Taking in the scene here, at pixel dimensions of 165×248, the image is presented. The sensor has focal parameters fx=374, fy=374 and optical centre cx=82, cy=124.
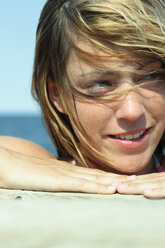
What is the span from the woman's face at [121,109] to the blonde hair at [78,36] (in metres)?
0.08

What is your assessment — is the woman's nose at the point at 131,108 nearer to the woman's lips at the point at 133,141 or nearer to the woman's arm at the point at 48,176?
the woman's lips at the point at 133,141

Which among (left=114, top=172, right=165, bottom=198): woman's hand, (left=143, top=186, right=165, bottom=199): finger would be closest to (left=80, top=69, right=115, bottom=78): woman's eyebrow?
(left=114, top=172, right=165, bottom=198): woman's hand

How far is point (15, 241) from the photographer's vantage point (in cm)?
67

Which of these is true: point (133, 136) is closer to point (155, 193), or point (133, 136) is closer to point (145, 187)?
point (145, 187)

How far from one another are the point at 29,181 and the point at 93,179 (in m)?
0.35

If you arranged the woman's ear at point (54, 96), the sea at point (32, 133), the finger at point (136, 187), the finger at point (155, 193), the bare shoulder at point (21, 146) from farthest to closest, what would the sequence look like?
the sea at point (32, 133)
the woman's ear at point (54, 96)
the bare shoulder at point (21, 146)
the finger at point (136, 187)
the finger at point (155, 193)

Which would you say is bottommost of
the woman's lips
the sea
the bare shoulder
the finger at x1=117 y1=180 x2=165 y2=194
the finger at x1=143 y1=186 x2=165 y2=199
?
the sea

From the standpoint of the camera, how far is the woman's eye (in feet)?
8.87

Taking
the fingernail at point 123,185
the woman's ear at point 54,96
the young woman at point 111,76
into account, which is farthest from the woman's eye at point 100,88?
the fingernail at point 123,185

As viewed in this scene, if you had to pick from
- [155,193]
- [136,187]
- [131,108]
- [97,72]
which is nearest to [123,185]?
[136,187]

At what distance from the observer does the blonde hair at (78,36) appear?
104 inches

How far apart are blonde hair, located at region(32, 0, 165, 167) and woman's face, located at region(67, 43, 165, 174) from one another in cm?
8

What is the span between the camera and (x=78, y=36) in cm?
276

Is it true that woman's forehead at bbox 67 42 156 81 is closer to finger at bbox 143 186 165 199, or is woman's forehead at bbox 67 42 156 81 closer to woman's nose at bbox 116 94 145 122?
woman's nose at bbox 116 94 145 122
